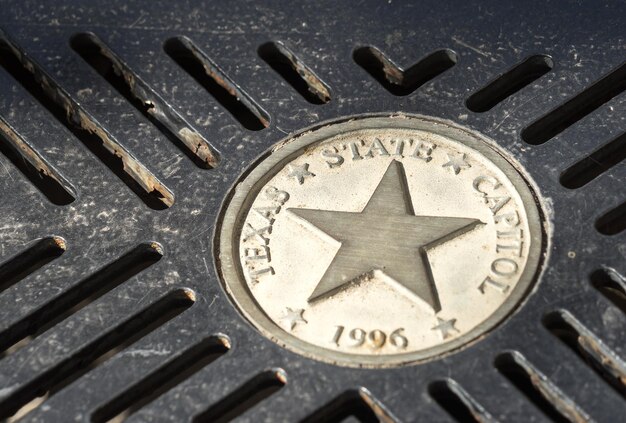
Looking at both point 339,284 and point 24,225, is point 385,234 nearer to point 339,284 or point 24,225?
point 339,284

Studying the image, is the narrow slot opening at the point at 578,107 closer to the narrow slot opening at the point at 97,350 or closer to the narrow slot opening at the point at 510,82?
the narrow slot opening at the point at 510,82

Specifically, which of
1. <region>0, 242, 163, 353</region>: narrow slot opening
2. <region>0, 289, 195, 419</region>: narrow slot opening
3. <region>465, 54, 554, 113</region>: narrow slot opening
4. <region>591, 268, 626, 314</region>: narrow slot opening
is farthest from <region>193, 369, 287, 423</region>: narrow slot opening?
<region>465, 54, 554, 113</region>: narrow slot opening

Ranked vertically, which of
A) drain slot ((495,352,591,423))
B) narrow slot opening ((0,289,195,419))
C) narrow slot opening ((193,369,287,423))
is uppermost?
narrow slot opening ((0,289,195,419))

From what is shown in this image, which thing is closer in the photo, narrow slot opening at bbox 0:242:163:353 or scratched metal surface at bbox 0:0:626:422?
scratched metal surface at bbox 0:0:626:422

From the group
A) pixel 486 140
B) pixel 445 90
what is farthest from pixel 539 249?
pixel 445 90

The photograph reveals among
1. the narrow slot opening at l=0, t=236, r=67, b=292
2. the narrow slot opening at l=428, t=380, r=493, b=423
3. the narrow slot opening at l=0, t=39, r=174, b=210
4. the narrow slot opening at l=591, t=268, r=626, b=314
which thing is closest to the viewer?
the narrow slot opening at l=428, t=380, r=493, b=423

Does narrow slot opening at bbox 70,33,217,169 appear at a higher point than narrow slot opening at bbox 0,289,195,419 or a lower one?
higher

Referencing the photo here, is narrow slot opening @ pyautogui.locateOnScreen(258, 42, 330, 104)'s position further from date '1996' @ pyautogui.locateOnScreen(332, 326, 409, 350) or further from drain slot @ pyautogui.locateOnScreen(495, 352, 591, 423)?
drain slot @ pyautogui.locateOnScreen(495, 352, 591, 423)
